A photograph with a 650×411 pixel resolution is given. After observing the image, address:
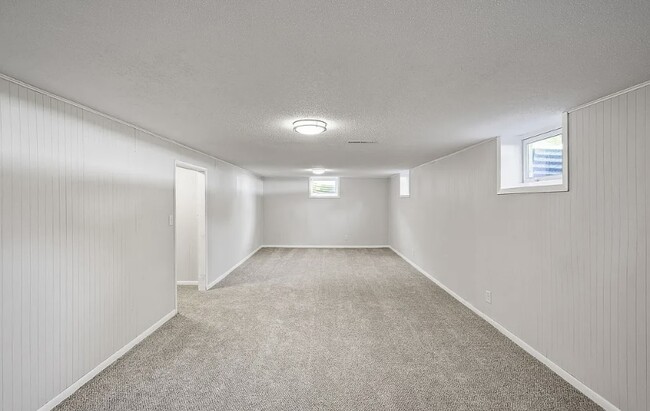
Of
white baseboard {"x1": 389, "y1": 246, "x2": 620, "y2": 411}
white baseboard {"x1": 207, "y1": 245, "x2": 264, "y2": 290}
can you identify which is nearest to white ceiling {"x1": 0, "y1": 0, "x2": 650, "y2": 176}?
white baseboard {"x1": 389, "y1": 246, "x2": 620, "y2": 411}

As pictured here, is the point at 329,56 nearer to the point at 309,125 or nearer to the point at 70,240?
the point at 309,125

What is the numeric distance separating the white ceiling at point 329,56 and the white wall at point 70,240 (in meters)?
0.28

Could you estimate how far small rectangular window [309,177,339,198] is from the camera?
10234 mm

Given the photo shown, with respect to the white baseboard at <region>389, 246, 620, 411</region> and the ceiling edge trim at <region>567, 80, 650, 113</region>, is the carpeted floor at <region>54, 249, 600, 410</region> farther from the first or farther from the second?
the ceiling edge trim at <region>567, 80, 650, 113</region>

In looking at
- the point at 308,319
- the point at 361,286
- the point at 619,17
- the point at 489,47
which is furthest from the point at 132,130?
the point at 361,286

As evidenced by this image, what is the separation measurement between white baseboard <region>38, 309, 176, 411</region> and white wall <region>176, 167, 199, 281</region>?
198 centimetres

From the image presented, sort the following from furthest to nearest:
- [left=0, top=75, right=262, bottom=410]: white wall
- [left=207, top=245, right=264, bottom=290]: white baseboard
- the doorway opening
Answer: the doorway opening < [left=207, top=245, right=264, bottom=290]: white baseboard < [left=0, top=75, right=262, bottom=410]: white wall

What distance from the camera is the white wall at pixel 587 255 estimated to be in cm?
209

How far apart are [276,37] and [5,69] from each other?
5.07 ft

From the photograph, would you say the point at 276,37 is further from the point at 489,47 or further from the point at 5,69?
the point at 5,69

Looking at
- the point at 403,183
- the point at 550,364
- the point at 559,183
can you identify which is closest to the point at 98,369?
the point at 550,364

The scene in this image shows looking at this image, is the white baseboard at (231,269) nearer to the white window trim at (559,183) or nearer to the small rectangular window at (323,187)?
the small rectangular window at (323,187)

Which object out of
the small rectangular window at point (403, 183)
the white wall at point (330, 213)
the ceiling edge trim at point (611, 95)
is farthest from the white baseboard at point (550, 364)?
the white wall at point (330, 213)

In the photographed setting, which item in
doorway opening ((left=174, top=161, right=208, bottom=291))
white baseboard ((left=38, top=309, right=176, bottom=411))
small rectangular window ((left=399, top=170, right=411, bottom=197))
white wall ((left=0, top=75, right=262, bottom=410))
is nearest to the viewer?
white wall ((left=0, top=75, right=262, bottom=410))
